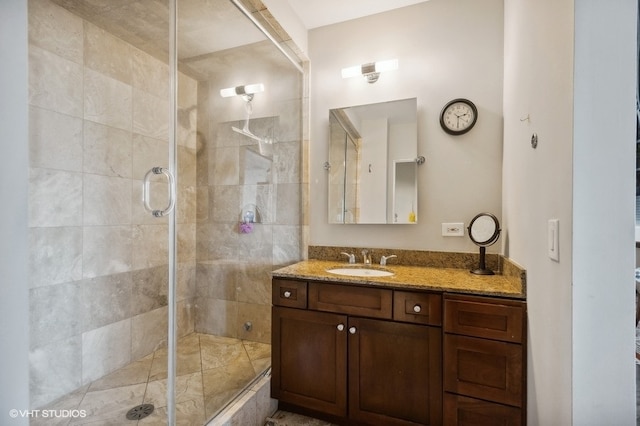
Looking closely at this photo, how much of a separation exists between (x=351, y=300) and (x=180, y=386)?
3.63 feet

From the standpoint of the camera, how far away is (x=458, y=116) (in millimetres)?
1933

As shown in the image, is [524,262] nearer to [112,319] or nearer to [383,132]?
[383,132]

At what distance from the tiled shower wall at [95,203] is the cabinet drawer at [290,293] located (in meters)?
0.65

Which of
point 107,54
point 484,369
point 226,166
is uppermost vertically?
point 107,54

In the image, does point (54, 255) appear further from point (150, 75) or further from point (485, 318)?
point (485, 318)

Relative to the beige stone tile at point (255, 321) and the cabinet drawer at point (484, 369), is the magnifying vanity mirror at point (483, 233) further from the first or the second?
the beige stone tile at point (255, 321)

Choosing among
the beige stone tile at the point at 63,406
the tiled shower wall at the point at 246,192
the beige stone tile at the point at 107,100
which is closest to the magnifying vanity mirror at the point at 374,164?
the tiled shower wall at the point at 246,192

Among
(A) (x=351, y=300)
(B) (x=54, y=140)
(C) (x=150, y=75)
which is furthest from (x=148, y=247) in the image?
(A) (x=351, y=300)

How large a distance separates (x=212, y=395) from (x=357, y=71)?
232 cm

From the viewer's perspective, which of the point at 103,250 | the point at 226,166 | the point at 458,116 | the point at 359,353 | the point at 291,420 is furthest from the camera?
the point at 226,166

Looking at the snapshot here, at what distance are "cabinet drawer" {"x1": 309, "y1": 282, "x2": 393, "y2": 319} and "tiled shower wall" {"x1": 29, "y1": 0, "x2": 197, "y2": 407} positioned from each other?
0.92 metres

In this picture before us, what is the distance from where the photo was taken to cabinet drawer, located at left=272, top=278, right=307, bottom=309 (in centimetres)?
170

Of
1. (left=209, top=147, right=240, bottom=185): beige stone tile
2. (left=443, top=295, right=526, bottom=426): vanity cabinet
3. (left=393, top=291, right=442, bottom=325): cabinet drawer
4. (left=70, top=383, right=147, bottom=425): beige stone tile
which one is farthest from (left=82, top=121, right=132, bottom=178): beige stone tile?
(left=443, top=295, right=526, bottom=426): vanity cabinet

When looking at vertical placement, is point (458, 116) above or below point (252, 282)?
above
